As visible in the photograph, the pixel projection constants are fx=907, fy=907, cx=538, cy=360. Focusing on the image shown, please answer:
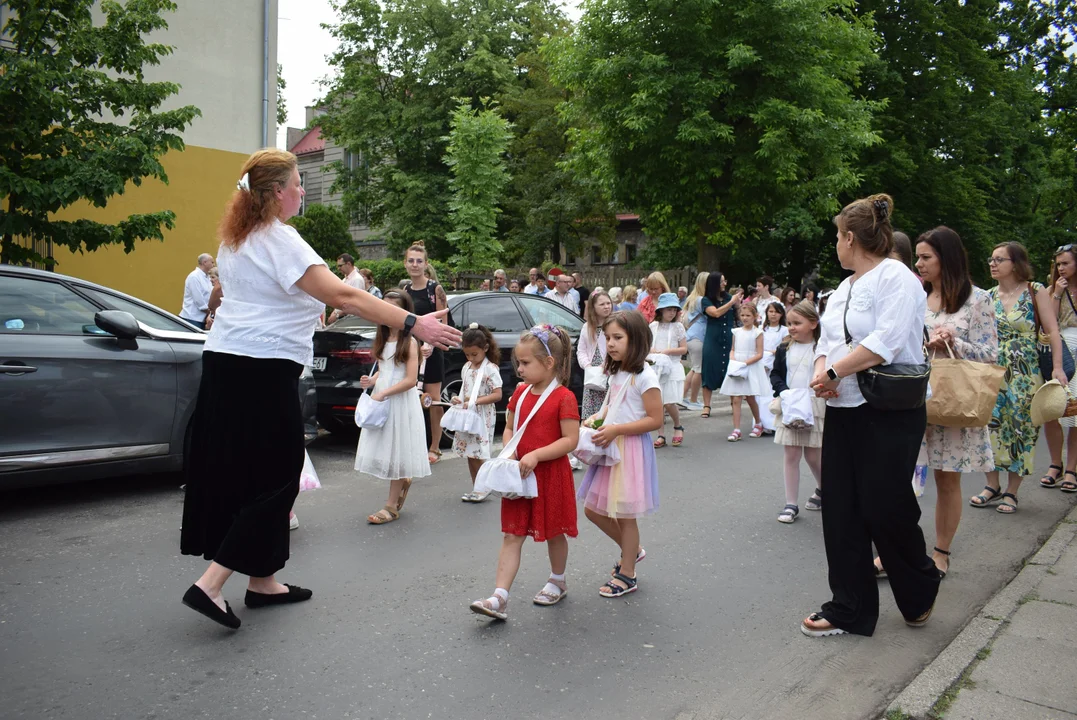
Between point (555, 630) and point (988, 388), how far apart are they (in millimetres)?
2739

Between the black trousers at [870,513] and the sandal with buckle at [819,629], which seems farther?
the sandal with buckle at [819,629]

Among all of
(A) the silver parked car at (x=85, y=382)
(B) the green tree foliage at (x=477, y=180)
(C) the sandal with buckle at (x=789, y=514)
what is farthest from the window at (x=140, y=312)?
(B) the green tree foliage at (x=477, y=180)

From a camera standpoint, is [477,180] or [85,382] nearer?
[85,382]

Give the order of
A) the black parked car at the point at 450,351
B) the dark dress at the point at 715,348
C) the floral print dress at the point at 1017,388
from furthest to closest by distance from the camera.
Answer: the dark dress at the point at 715,348 < the black parked car at the point at 450,351 < the floral print dress at the point at 1017,388

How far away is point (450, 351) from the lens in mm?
9727

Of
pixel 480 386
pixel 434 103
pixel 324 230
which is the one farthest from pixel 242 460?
pixel 434 103

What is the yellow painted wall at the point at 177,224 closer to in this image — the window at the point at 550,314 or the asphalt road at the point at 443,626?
the window at the point at 550,314

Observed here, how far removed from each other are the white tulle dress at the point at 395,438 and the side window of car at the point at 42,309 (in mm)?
2142

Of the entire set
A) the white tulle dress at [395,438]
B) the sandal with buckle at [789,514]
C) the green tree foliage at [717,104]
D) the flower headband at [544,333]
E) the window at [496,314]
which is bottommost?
the sandal with buckle at [789,514]

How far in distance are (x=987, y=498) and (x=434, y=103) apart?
33889 millimetres

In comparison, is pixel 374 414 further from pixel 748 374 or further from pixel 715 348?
pixel 715 348

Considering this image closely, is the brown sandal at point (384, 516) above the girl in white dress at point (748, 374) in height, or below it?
below

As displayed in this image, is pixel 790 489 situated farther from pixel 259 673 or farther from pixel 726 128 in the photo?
pixel 726 128

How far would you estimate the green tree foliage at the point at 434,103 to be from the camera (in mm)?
36094
